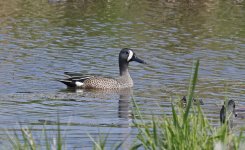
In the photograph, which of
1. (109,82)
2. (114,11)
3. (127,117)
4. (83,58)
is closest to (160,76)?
(109,82)

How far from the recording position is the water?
36.7ft

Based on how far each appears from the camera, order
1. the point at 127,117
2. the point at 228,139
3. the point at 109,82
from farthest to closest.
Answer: the point at 109,82 → the point at 127,117 → the point at 228,139

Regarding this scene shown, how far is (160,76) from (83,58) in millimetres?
2039

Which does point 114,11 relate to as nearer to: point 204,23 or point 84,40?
point 204,23

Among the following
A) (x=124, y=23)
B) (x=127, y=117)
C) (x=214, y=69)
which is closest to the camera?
(x=127, y=117)

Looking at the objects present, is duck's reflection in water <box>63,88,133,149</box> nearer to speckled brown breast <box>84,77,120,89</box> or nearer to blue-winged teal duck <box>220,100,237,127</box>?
speckled brown breast <box>84,77,120,89</box>

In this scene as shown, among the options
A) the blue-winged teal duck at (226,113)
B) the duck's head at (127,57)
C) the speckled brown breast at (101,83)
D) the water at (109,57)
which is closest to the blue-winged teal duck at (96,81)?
the speckled brown breast at (101,83)

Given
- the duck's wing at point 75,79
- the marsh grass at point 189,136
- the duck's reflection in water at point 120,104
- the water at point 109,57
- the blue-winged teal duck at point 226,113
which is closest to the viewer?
the marsh grass at point 189,136

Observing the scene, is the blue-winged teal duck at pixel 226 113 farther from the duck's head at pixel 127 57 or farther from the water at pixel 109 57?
the duck's head at pixel 127 57

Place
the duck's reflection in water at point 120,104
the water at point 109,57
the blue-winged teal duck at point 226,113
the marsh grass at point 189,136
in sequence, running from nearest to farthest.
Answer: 1. the marsh grass at point 189,136
2. the blue-winged teal duck at point 226,113
3. the duck's reflection in water at point 120,104
4. the water at point 109,57

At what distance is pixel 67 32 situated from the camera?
19.1 meters

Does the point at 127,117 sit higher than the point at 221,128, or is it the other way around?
the point at 221,128

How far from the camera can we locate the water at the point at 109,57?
11.2 meters

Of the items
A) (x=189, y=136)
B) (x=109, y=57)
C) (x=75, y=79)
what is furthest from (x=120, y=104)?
(x=189, y=136)
